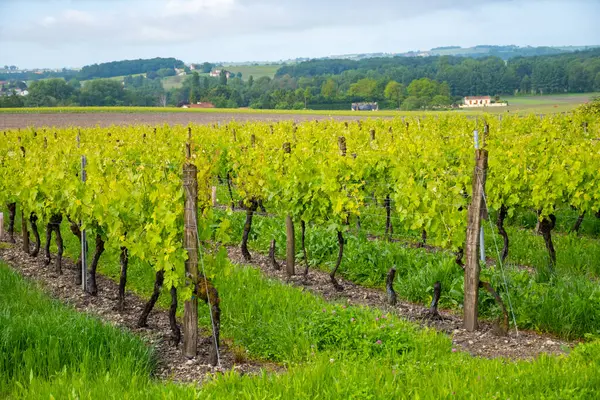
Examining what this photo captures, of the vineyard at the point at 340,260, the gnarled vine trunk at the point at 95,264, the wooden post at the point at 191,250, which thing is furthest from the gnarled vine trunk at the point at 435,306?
the gnarled vine trunk at the point at 95,264

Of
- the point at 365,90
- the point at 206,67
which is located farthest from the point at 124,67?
the point at 365,90

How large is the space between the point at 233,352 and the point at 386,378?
2.20 metres

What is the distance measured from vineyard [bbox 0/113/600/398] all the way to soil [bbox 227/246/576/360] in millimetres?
73

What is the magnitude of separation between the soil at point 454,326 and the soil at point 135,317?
1964 millimetres

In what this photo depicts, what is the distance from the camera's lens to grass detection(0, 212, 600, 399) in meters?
5.29

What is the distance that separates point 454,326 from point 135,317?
3839 mm

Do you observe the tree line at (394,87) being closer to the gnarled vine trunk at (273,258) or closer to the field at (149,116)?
the field at (149,116)

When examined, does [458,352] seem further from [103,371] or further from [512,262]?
[512,262]

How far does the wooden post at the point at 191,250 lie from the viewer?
22.9 feet

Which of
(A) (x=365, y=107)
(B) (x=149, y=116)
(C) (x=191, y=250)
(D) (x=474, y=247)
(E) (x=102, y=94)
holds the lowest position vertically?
(D) (x=474, y=247)

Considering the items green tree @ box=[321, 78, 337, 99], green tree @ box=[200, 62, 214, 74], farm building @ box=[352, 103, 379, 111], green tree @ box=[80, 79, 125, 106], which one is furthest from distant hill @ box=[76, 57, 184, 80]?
farm building @ box=[352, 103, 379, 111]

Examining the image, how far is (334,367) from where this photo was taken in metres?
5.88

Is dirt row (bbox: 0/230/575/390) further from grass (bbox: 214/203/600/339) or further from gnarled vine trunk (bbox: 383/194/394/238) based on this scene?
gnarled vine trunk (bbox: 383/194/394/238)

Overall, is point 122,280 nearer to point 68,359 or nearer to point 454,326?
point 68,359
